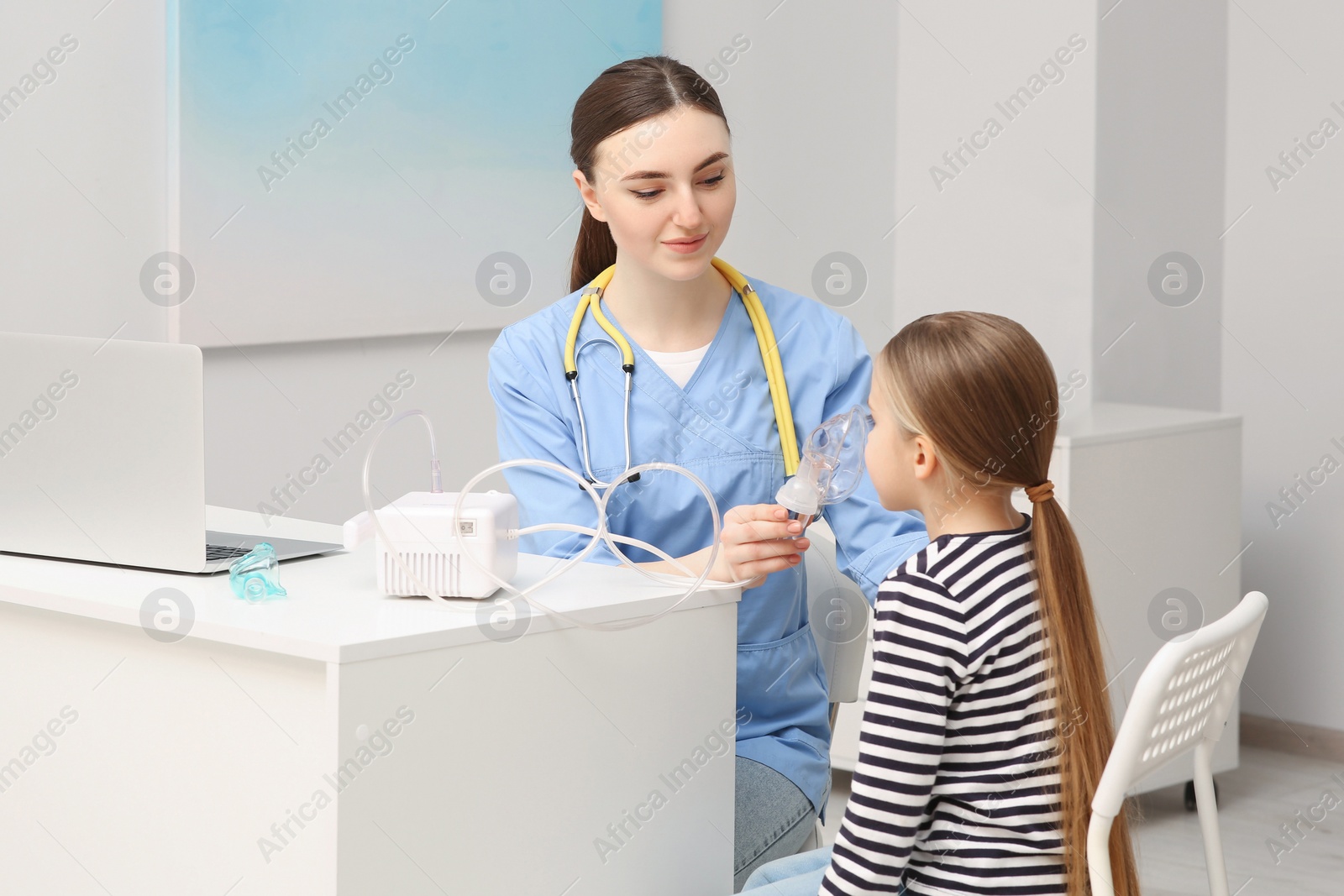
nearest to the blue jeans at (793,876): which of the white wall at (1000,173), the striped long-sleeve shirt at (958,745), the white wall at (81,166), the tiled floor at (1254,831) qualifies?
the striped long-sleeve shirt at (958,745)

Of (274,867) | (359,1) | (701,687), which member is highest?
Answer: (359,1)

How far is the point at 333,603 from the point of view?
1.26m

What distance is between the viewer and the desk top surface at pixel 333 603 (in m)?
1.14

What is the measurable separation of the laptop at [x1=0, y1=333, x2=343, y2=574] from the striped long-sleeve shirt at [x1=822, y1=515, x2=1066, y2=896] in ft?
2.16

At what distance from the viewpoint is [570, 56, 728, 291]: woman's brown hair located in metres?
1.64

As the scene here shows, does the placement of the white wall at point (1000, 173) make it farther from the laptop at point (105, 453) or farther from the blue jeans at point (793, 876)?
the laptop at point (105, 453)

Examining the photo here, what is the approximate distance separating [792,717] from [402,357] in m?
1.64

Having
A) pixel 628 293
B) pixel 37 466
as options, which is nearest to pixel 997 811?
pixel 628 293

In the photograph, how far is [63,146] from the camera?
8.04 ft

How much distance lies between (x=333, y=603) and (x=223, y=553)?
0.30m

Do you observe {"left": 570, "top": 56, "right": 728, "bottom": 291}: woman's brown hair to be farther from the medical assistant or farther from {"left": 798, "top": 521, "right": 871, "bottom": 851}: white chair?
{"left": 798, "top": 521, "right": 871, "bottom": 851}: white chair

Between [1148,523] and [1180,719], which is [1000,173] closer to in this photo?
[1148,523]

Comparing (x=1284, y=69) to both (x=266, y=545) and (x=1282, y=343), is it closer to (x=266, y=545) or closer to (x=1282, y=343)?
(x=1282, y=343)

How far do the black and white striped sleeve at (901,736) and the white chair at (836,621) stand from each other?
0.56 m
